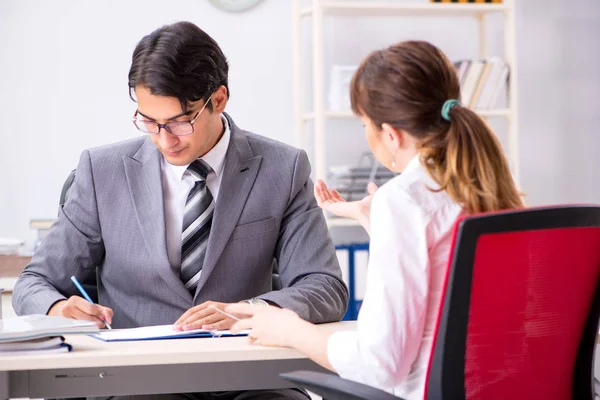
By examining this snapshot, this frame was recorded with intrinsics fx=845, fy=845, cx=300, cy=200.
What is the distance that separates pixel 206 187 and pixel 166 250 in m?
0.19

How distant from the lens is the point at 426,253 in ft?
4.13

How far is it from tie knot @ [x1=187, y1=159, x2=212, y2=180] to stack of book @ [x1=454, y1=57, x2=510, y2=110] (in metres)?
2.24

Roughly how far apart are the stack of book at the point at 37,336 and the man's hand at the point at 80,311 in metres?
0.25

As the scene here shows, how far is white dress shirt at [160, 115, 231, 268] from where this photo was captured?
1972 millimetres

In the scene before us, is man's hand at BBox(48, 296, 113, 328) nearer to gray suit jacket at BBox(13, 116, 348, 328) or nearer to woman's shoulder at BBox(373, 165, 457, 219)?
gray suit jacket at BBox(13, 116, 348, 328)

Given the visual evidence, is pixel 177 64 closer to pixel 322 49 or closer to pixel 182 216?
pixel 182 216

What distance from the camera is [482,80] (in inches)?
159

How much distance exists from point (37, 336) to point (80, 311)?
34 centimetres

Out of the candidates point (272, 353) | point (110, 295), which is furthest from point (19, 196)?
point (272, 353)

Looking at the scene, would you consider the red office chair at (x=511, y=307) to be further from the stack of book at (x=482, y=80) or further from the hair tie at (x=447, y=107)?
the stack of book at (x=482, y=80)

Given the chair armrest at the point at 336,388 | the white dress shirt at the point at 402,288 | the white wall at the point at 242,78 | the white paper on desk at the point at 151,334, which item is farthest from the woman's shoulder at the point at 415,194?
the white wall at the point at 242,78

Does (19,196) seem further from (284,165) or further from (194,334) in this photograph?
(194,334)

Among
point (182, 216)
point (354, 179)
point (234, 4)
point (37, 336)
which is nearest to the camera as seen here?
point (37, 336)

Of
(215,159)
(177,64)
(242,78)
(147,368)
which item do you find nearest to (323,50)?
(242,78)
